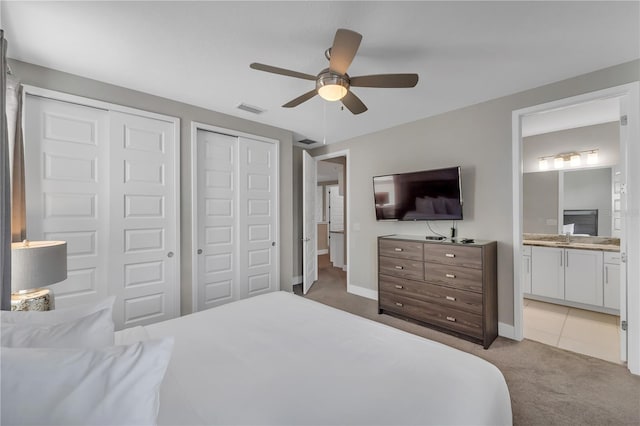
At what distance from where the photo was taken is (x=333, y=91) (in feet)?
6.16

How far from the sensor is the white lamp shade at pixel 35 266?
1.49 metres

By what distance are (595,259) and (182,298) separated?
5070 millimetres

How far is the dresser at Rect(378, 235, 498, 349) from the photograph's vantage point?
8.68 feet

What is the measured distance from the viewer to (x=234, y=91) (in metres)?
2.77

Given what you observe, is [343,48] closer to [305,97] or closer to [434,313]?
[305,97]

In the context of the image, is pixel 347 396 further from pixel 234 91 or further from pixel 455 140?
pixel 455 140

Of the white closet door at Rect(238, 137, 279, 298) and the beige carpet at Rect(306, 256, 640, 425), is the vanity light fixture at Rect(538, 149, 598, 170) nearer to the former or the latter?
the beige carpet at Rect(306, 256, 640, 425)

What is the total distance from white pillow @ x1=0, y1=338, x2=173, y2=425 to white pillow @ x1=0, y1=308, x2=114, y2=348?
232mm

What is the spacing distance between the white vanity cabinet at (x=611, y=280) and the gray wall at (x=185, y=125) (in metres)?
4.08

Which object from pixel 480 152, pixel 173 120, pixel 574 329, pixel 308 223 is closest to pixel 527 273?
pixel 574 329

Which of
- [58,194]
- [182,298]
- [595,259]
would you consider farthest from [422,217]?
[58,194]

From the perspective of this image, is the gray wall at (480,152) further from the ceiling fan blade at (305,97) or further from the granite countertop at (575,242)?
the ceiling fan blade at (305,97)

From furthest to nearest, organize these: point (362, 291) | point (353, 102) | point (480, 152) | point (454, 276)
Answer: point (362, 291) < point (480, 152) < point (454, 276) < point (353, 102)

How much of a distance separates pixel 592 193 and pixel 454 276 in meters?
2.80
